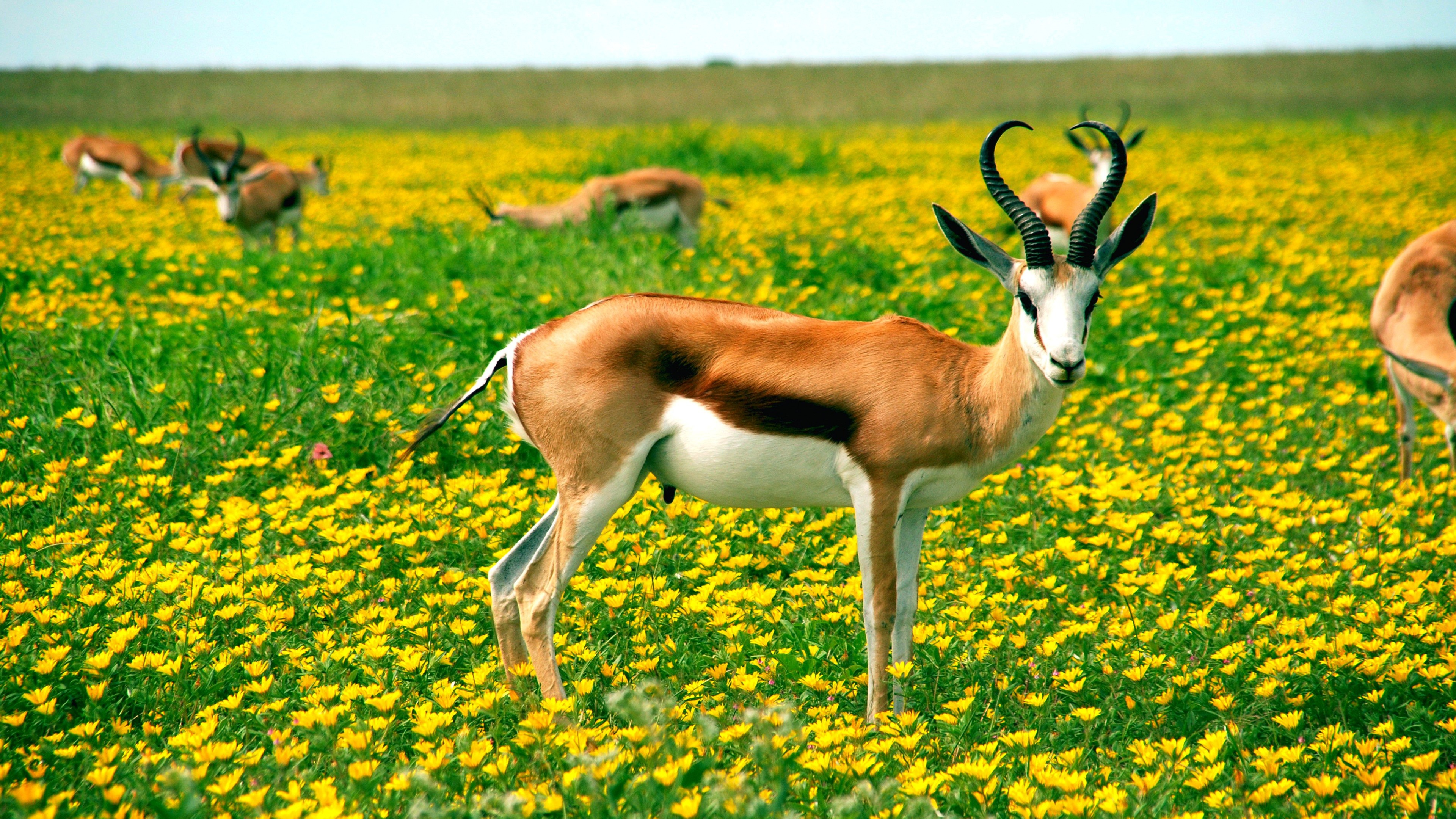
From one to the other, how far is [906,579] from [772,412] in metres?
0.76

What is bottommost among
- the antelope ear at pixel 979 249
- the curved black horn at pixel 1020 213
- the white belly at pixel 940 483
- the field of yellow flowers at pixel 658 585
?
the field of yellow flowers at pixel 658 585

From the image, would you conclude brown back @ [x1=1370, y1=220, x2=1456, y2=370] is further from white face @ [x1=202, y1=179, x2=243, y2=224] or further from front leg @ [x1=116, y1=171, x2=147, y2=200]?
front leg @ [x1=116, y1=171, x2=147, y2=200]

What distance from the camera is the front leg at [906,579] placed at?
11.3ft

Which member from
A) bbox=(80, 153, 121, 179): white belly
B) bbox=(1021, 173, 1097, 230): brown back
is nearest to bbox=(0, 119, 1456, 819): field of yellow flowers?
bbox=(1021, 173, 1097, 230): brown back

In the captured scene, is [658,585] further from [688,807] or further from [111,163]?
[111,163]

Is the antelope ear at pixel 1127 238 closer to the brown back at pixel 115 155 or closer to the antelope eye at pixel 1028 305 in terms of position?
the antelope eye at pixel 1028 305

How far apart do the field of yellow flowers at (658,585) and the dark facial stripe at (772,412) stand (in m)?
0.71

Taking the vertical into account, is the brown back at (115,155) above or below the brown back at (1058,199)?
below

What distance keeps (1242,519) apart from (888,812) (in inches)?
124

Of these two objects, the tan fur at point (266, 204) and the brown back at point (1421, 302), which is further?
the tan fur at point (266, 204)

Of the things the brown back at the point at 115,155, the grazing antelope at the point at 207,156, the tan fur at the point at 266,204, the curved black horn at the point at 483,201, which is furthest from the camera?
the grazing antelope at the point at 207,156

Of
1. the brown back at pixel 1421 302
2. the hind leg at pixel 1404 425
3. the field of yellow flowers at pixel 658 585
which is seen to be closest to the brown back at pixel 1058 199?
the field of yellow flowers at pixel 658 585

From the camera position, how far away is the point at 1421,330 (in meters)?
5.55

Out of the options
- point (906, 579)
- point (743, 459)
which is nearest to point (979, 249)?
point (743, 459)
